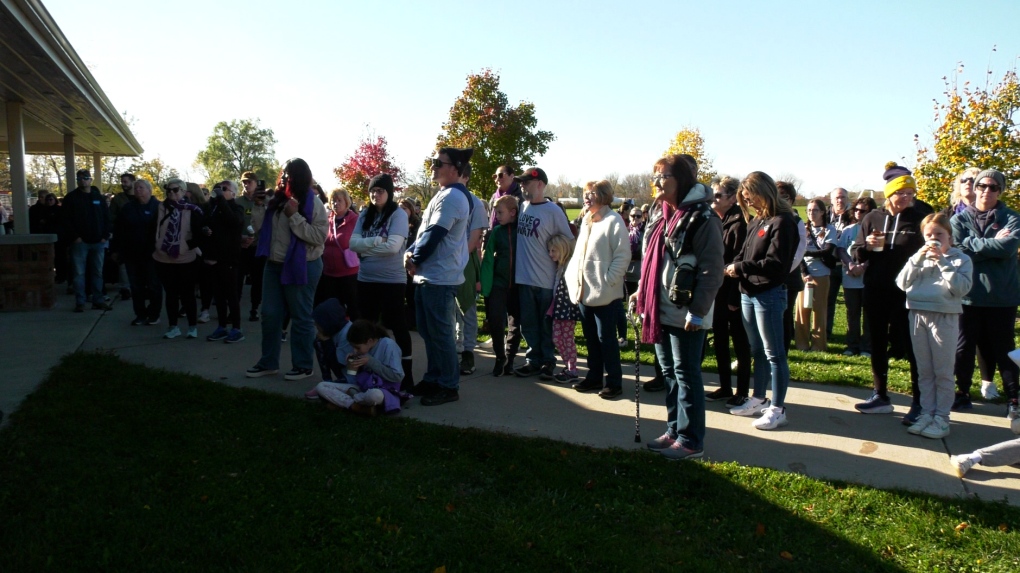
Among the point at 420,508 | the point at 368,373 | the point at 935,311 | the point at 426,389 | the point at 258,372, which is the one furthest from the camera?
the point at 258,372

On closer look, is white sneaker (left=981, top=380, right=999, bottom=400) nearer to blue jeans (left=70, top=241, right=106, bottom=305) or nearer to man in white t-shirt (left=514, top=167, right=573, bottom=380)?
man in white t-shirt (left=514, top=167, right=573, bottom=380)

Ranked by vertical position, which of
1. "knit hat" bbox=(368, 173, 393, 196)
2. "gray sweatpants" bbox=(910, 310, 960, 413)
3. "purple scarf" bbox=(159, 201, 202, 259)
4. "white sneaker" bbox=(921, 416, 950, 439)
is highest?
"knit hat" bbox=(368, 173, 393, 196)

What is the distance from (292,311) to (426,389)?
1.53m

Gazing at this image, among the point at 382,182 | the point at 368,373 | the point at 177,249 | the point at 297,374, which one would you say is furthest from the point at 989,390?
the point at 177,249

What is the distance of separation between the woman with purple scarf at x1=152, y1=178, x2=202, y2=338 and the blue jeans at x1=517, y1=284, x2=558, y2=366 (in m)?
4.13

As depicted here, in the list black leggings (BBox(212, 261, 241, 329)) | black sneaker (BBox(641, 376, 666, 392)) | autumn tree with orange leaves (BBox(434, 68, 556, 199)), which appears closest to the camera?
black sneaker (BBox(641, 376, 666, 392))

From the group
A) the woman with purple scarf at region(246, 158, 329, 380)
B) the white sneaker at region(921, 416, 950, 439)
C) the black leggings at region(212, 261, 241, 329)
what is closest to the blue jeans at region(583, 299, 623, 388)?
the white sneaker at region(921, 416, 950, 439)

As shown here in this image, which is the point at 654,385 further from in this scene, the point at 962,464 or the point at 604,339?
the point at 962,464

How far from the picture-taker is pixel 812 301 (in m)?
8.80

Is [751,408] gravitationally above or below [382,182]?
below

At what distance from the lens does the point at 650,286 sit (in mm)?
4703

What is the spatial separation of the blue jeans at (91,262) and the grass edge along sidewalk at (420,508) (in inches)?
251

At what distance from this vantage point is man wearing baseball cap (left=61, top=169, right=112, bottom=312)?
1066cm

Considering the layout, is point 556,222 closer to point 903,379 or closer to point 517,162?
point 903,379
